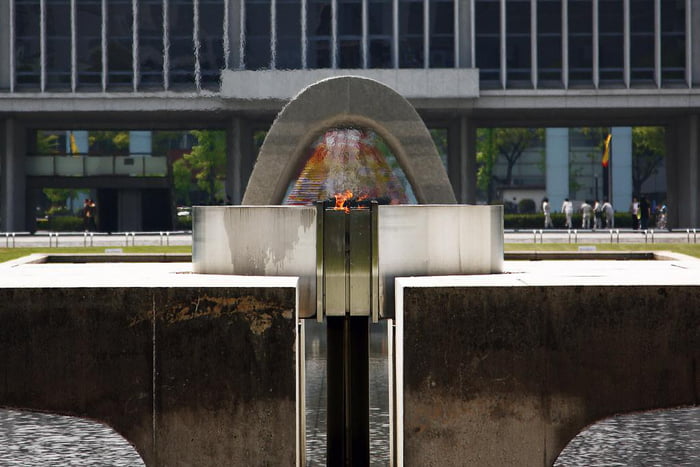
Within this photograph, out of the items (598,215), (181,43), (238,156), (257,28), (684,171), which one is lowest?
(598,215)

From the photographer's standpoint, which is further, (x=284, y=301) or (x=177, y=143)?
(x=177, y=143)

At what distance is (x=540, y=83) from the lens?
164 feet

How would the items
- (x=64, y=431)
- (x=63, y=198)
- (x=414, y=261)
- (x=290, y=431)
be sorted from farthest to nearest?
1. (x=63, y=198)
2. (x=64, y=431)
3. (x=414, y=261)
4. (x=290, y=431)

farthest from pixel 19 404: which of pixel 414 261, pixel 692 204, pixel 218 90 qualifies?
pixel 692 204

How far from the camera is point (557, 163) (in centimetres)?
8462

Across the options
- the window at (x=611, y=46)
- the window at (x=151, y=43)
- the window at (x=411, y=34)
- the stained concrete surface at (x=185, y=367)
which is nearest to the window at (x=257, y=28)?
the window at (x=151, y=43)

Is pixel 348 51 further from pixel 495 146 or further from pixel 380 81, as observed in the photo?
pixel 495 146

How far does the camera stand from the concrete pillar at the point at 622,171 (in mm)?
81125

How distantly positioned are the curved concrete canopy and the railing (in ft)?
117

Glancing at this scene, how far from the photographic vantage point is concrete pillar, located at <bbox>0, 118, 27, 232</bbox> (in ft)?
171

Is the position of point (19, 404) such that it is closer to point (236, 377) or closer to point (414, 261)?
point (236, 377)

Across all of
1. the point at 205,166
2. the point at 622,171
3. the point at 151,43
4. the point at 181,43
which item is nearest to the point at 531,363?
the point at 181,43

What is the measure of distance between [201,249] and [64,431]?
666 cm

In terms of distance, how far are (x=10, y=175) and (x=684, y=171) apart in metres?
30.9
